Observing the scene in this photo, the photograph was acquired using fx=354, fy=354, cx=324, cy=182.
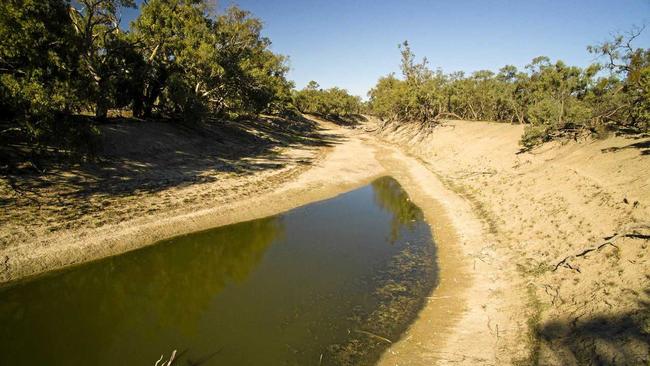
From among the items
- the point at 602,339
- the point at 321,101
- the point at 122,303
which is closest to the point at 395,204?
the point at 602,339

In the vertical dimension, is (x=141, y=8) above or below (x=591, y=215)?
above

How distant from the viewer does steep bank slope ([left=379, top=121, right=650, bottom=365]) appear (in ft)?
33.0

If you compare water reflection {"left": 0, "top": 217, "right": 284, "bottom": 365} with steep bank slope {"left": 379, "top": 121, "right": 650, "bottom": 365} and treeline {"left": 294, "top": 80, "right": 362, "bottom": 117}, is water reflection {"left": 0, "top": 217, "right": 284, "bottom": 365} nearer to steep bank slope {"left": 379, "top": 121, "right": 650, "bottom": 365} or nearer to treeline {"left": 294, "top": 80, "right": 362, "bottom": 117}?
steep bank slope {"left": 379, "top": 121, "right": 650, "bottom": 365}

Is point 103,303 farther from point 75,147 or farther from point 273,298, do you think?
point 75,147

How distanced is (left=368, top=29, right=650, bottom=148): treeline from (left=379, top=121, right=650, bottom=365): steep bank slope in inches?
89.5

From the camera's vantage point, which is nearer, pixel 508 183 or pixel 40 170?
pixel 40 170

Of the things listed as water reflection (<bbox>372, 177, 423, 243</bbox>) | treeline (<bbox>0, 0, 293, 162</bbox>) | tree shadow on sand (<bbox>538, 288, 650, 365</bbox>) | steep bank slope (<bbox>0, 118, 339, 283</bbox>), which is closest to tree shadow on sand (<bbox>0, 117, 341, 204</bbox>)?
steep bank slope (<bbox>0, 118, 339, 283</bbox>)

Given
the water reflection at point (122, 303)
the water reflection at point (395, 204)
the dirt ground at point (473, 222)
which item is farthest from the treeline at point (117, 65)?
the water reflection at point (395, 204)

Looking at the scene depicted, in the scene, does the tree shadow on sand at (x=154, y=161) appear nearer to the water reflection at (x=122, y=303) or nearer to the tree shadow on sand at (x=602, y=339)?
the water reflection at (x=122, y=303)

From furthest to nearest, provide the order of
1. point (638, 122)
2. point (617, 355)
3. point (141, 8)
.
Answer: point (141, 8) → point (638, 122) → point (617, 355)

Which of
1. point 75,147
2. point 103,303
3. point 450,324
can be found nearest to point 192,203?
point 75,147

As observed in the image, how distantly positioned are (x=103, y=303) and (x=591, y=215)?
70.0 ft

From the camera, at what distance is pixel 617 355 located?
29.5 ft

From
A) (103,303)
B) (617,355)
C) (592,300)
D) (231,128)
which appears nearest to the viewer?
(617,355)
